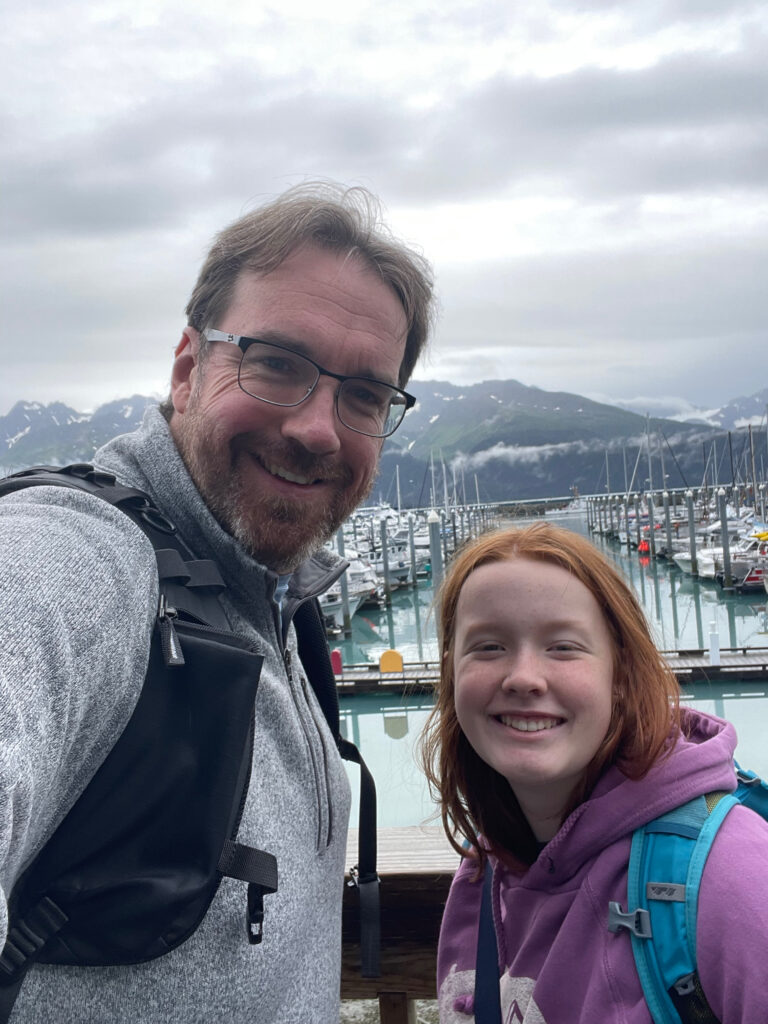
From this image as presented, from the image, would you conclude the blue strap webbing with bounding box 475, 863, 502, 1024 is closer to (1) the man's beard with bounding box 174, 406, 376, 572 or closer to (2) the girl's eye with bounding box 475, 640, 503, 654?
(2) the girl's eye with bounding box 475, 640, 503, 654

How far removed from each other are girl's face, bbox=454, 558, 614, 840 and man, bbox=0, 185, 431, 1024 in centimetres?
29

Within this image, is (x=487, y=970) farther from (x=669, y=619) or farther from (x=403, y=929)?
(x=669, y=619)

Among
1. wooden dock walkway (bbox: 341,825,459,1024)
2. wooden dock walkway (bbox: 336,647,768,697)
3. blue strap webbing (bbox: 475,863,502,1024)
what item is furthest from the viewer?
wooden dock walkway (bbox: 336,647,768,697)

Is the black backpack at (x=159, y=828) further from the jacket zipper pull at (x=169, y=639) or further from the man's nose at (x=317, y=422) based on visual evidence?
the man's nose at (x=317, y=422)

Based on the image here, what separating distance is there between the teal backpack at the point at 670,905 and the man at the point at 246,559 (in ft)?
1.52

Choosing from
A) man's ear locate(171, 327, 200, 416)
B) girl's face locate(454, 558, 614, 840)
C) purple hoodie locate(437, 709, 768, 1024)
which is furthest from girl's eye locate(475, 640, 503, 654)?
man's ear locate(171, 327, 200, 416)

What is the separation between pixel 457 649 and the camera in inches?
53.2

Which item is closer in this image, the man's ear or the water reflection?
the man's ear

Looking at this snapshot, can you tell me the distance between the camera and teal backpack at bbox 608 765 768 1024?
0.95m

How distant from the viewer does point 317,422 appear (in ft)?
4.71

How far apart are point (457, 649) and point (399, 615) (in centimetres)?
2914

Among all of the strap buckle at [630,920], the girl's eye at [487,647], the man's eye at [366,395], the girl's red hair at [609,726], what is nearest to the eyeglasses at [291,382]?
the man's eye at [366,395]

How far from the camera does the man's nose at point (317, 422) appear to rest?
4.66 ft

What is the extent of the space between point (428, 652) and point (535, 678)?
65.0 ft
